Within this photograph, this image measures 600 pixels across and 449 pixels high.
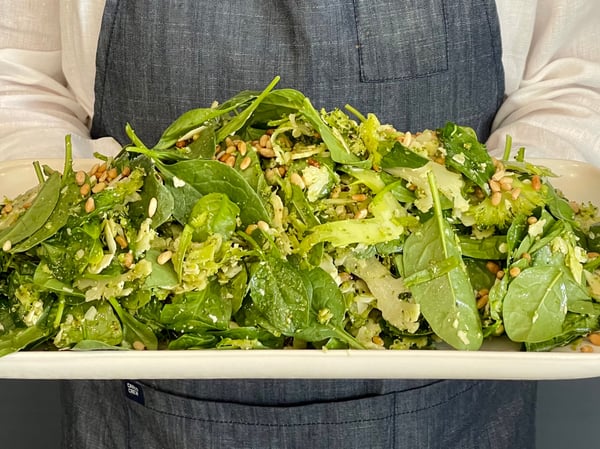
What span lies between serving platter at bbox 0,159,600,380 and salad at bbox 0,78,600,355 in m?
0.04

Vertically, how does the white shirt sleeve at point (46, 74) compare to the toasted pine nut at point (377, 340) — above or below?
above

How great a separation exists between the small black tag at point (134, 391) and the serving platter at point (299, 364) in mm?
281

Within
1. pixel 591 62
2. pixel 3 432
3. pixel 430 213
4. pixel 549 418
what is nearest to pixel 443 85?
pixel 591 62

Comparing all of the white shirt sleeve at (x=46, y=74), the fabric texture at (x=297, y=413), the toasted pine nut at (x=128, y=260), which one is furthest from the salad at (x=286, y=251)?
the white shirt sleeve at (x=46, y=74)

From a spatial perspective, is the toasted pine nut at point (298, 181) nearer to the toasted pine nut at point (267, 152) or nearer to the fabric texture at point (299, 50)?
the toasted pine nut at point (267, 152)

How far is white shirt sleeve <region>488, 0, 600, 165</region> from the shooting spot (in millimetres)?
910

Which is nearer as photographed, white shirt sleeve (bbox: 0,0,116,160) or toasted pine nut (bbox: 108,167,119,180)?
toasted pine nut (bbox: 108,167,119,180)

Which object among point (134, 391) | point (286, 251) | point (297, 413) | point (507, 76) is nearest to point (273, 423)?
point (297, 413)

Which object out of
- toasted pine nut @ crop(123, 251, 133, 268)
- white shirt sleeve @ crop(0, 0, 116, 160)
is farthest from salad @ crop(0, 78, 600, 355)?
white shirt sleeve @ crop(0, 0, 116, 160)

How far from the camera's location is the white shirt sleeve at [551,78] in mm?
910

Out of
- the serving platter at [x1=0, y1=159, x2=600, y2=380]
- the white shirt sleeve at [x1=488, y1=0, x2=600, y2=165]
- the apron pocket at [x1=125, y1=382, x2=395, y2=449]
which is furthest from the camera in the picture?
the white shirt sleeve at [x1=488, y1=0, x2=600, y2=165]

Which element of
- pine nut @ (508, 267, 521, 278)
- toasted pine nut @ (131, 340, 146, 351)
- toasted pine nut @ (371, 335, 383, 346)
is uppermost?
pine nut @ (508, 267, 521, 278)

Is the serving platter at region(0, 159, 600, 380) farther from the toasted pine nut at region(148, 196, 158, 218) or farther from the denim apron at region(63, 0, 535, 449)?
the denim apron at region(63, 0, 535, 449)

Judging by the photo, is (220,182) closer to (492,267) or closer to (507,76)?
(492,267)
